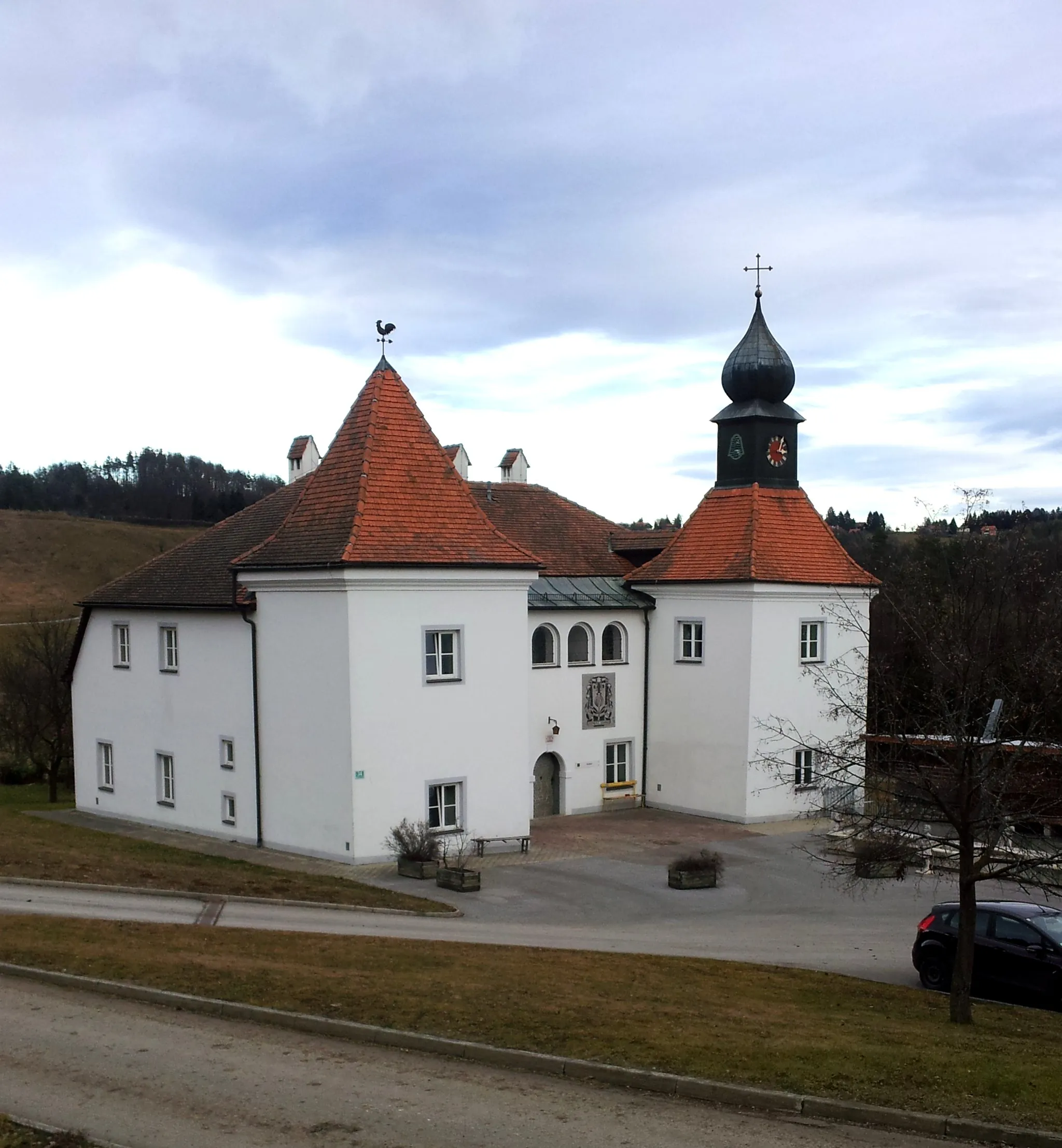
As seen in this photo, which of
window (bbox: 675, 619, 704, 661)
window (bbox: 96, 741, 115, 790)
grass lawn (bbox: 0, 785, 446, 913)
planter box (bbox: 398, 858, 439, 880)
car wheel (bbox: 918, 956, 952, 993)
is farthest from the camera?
window (bbox: 675, 619, 704, 661)

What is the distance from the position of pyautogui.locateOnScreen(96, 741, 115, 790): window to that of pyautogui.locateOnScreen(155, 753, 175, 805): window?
7.80 feet

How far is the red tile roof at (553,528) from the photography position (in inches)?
1281

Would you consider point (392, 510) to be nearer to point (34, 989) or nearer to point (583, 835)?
point (583, 835)

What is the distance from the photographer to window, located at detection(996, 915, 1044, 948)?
15.2m

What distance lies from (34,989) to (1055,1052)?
1080 cm

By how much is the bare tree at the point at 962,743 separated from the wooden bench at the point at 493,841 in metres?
6.31

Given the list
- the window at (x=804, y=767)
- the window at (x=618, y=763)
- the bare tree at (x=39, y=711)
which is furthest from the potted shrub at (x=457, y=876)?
the bare tree at (x=39, y=711)

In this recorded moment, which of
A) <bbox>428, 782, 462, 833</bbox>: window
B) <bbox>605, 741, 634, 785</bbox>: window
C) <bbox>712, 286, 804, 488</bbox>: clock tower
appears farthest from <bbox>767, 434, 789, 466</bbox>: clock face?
<bbox>428, 782, 462, 833</bbox>: window

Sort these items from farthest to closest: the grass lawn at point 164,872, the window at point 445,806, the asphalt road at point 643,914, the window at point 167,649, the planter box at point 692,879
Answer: the window at point 167,649 < the window at point 445,806 < the planter box at point 692,879 < the grass lawn at point 164,872 < the asphalt road at point 643,914

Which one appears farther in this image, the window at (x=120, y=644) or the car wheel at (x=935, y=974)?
the window at (x=120, y=644)

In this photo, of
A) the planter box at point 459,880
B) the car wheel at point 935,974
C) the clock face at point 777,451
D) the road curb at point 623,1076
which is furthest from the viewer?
the clock face at point 777,451

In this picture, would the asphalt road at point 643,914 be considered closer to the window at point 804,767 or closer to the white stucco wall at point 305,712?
the white stucco wall at point 305,712

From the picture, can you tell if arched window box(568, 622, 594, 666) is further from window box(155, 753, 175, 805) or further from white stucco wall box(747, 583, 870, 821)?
window box(155, 753, 175, 805)

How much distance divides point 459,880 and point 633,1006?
8.90m
